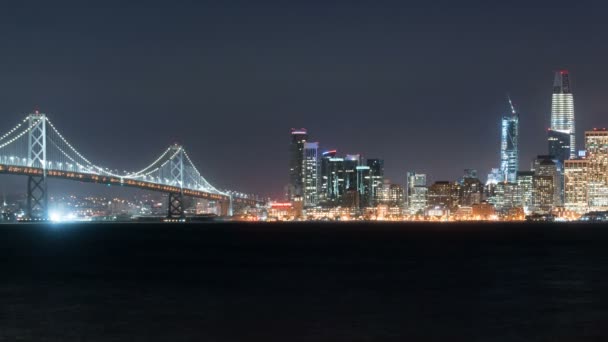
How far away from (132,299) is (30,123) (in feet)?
265

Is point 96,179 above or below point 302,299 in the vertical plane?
above

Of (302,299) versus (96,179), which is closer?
(302,299)

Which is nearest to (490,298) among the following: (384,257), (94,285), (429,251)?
(94,285)

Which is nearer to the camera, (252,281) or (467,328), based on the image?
(467,328)

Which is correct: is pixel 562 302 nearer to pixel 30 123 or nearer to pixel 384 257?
pixel 384 257

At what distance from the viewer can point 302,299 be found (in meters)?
27.8

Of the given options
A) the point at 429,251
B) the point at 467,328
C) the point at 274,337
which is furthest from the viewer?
the point at 429,251

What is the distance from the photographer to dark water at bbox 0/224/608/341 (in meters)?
21.4

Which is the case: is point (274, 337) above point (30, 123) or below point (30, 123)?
below

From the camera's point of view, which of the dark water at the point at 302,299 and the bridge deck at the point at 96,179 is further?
the bridge deck at the point at 96,179

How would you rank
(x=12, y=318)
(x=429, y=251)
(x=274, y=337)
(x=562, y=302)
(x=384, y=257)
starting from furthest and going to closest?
(x=429, y=251) < (x=384, y=257) < (x=562, y=302) < (x=12, y=318) < (x=274, y=337)

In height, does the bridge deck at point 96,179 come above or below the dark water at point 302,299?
above

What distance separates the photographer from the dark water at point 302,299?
21.4 meters

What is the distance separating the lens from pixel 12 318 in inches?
923
